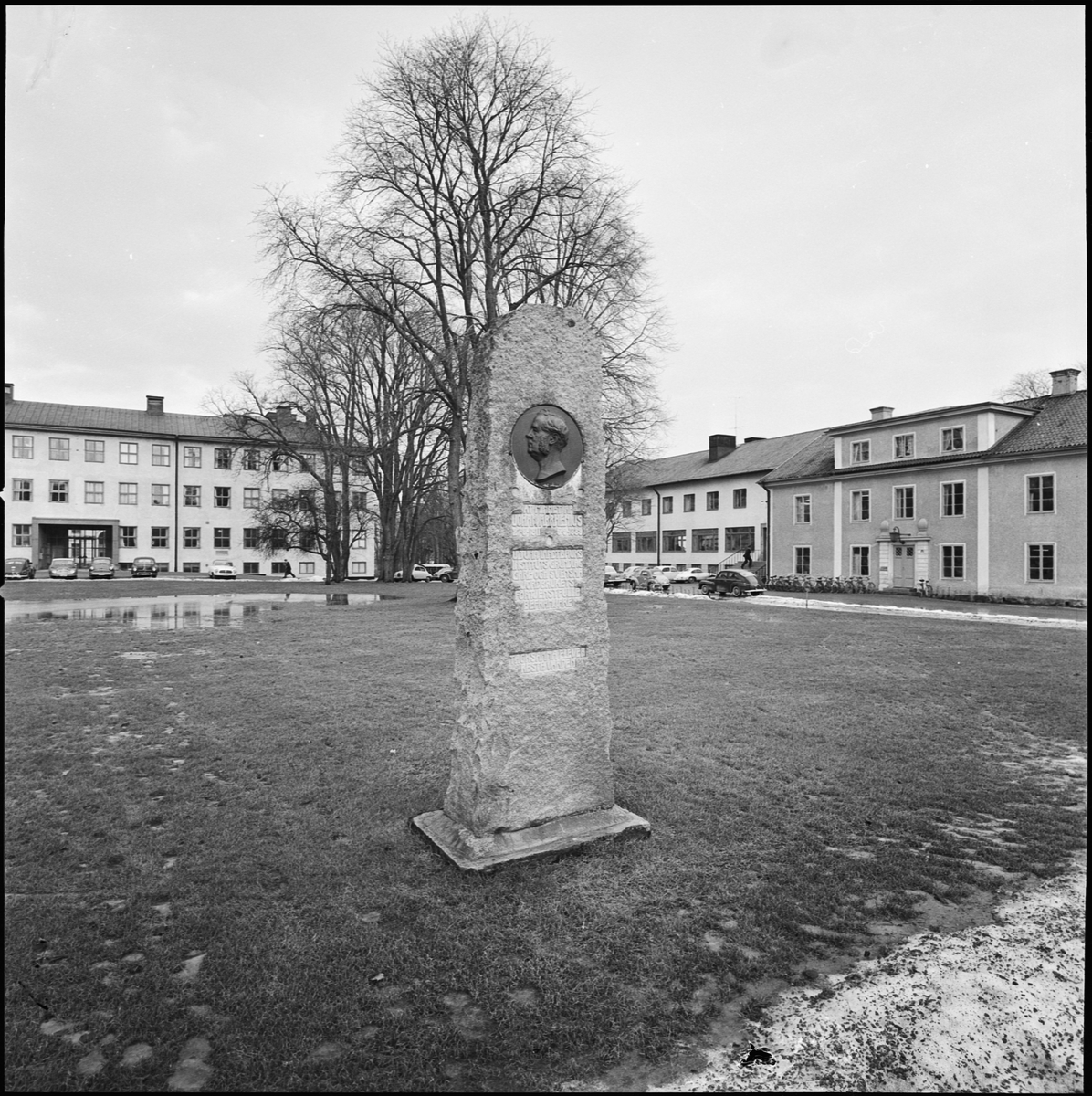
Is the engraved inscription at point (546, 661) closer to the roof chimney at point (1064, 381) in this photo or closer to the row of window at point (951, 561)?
the row of window at point (951, 561)

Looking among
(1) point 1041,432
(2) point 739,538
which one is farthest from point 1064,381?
(2) point 739,538

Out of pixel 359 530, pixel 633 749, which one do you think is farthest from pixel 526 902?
pixel 359 530

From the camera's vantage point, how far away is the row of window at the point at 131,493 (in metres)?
47.4

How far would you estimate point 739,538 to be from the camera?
1822 inches

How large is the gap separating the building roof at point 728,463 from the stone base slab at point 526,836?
3385cm

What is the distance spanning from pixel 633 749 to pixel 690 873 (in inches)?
108

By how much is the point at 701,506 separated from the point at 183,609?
34784 millimetres

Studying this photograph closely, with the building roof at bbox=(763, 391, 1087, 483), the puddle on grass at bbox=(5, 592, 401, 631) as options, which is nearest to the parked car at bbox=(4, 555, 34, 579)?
the puddle on grass at bbox=(5, 592, 401, 631)

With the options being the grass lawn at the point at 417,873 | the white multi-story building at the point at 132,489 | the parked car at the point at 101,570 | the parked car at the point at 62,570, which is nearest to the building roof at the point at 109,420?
the white multi-story building at the point at 132,489

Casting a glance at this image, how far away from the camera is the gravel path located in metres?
3.09

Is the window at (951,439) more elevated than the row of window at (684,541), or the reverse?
the window at (951,439)

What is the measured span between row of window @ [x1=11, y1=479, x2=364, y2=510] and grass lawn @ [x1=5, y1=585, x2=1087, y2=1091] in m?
39.8

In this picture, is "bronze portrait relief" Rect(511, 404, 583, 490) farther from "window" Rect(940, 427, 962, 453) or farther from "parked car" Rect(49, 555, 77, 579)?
"parked car" Rect(49, 555, 77, 579)

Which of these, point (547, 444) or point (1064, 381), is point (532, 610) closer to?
point (547, 444)
